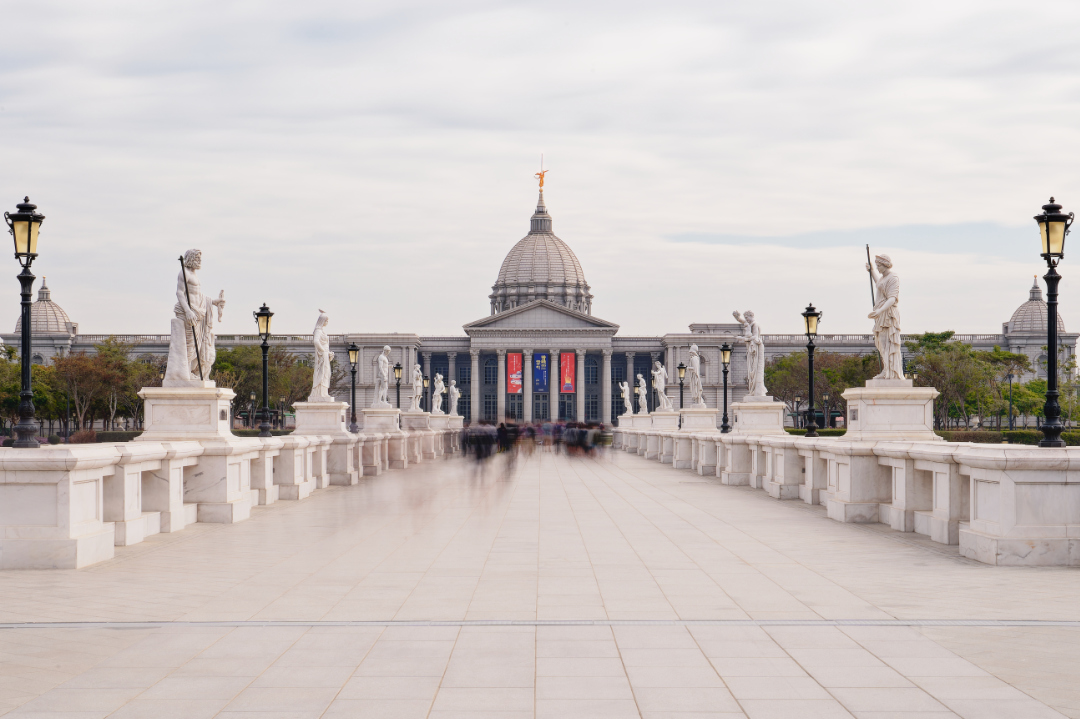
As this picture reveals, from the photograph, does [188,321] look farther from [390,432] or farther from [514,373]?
[514,373]

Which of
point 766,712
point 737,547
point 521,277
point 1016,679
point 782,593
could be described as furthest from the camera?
point 521,277

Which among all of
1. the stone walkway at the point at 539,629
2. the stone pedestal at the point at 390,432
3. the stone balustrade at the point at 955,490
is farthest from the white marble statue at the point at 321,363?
the stone walkway at the point at 539,629

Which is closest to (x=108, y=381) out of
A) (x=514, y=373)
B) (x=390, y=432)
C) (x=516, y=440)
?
(x=390, y=432)

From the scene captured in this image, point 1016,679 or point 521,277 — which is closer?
point 1016,679

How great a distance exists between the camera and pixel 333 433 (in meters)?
30.3

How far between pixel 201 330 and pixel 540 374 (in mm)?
129352

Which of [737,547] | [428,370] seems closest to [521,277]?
[428,370]

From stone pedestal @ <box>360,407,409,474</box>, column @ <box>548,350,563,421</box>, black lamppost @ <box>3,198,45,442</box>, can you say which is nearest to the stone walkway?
black lamppost @ <box>3,198,45,442</box>

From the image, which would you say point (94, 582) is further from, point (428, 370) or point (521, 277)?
point (521, 277)

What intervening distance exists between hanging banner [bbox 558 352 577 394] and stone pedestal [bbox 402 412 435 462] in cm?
8895

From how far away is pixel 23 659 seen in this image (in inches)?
330

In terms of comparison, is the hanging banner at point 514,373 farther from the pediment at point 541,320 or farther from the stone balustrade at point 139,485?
the stone balustrade at point 139,485

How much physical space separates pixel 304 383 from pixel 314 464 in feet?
259

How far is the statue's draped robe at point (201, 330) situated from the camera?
19.1 m
